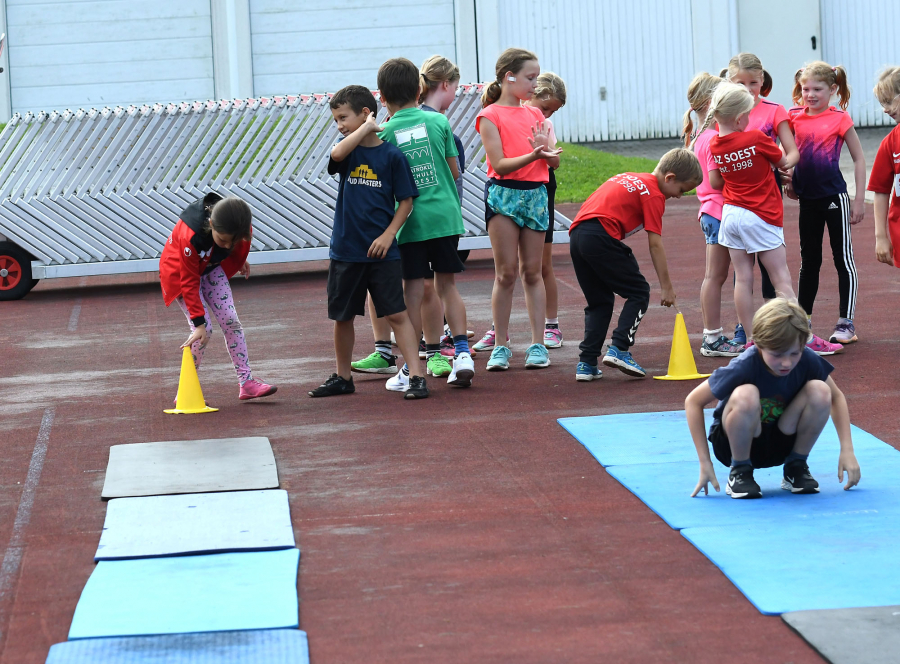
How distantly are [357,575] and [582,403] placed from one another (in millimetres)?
2969

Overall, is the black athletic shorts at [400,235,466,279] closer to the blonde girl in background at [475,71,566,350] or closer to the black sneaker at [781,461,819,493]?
the blonde girl in background at [475,71,566,350]

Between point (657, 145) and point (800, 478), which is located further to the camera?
point (657, 145)

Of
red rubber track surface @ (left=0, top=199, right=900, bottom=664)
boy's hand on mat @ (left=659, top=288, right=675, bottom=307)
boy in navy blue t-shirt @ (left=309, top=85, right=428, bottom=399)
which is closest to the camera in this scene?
red rubber track surface @ (left=0, top=199, right=900, bottom=664)

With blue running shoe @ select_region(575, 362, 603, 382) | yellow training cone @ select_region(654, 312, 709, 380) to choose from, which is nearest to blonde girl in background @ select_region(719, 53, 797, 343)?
yellow training cone @ select_region(654, 312, 709, 380)

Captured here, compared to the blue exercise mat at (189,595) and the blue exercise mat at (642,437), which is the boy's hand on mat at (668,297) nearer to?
the blue exercise mat at (642,437)

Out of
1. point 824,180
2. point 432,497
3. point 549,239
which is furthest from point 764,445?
point 549,239

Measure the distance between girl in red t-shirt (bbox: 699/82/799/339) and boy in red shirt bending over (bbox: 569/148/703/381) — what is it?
1.03 ft

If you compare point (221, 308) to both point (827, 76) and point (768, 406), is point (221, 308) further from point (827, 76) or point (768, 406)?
point (827, 76)

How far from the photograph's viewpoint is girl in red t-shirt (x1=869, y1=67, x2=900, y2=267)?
7.79m

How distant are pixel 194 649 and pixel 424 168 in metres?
4.33

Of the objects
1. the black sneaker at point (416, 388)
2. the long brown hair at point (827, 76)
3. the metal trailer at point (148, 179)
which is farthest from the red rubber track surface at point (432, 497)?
the metal trailer at point (148, 179)

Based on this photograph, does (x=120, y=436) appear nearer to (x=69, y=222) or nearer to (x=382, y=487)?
(x=382, y=487)

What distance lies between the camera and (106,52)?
27.8 meters

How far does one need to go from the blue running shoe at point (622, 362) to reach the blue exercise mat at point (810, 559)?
9.44ft
